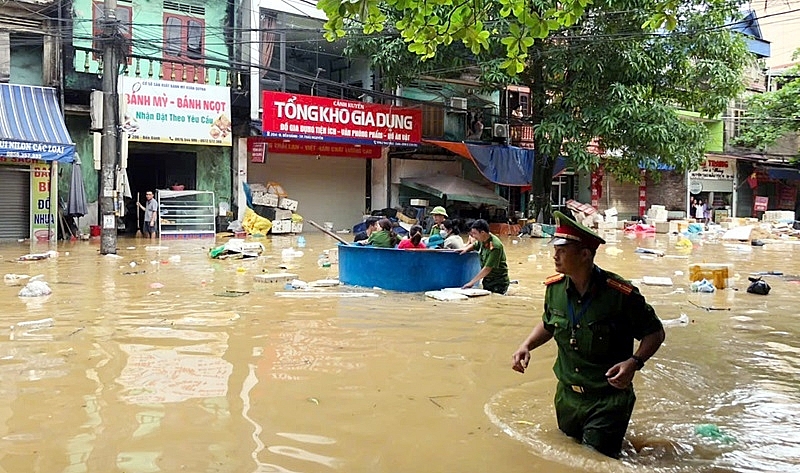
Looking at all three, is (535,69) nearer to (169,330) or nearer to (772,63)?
(169,330)

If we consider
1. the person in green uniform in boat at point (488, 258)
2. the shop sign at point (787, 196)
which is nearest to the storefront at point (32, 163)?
the person in green uniform in boat at point (488, 258)

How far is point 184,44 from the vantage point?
21141mm

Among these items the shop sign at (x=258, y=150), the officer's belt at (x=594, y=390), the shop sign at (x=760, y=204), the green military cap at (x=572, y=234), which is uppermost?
the shop sign at (x=258, y=150)

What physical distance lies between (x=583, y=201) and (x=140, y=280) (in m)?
25.9

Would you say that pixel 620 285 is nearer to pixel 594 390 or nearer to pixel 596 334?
pixel 596 334

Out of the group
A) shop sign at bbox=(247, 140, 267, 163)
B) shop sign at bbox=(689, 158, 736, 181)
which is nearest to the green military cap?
shop sign at bbox=(247, 140, 267, 163)

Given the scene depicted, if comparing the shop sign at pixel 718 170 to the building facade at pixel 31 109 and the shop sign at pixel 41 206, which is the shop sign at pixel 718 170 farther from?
the shop sign at pixel 41 206

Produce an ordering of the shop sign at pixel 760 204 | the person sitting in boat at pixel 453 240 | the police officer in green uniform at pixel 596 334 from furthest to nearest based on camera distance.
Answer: the shop sign at pixel 760 204 → the person sitting in boat at pixel 453 240 → the police officer in green uniform at pixel 596 334

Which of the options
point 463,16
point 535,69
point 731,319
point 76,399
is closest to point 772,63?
point 535,69

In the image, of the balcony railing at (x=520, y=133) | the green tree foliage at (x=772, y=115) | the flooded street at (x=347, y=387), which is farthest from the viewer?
the green tree foliage at (x=772, y=115)

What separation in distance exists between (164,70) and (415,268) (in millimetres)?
13709

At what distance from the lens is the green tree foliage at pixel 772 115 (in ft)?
106

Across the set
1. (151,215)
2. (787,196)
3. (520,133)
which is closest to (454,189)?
(520,133)

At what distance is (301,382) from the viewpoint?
5.34m
